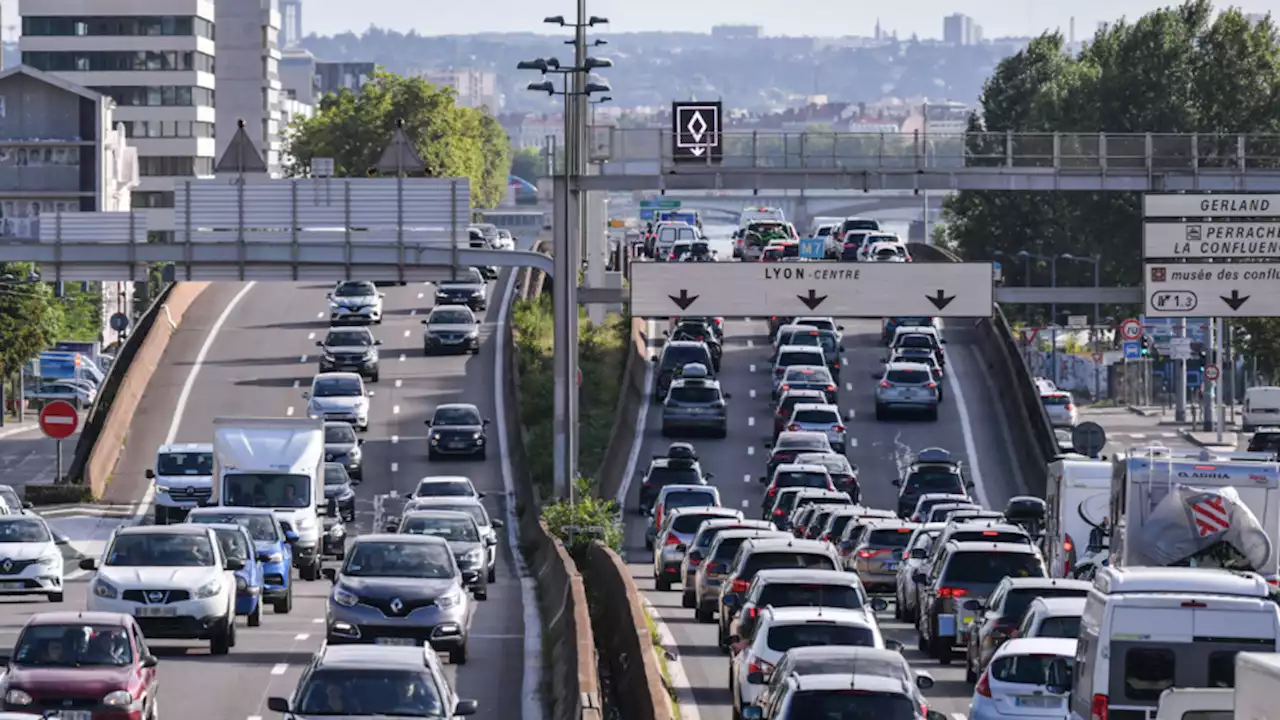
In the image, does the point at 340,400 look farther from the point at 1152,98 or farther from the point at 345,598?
the point at 1152,98

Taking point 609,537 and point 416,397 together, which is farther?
point 416,397

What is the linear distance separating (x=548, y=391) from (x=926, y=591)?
37.6 metres

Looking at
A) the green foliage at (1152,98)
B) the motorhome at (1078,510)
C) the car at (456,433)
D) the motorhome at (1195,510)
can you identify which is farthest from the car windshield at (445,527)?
the green foliage at (1152,98)

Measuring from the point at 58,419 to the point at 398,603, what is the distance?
2674cm

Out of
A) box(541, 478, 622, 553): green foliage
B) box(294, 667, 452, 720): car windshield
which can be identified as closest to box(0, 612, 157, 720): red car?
box(294, 667, 452, 720): car windshield

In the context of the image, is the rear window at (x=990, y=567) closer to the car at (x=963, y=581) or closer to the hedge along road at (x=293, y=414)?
the car at (x=963, y=581)

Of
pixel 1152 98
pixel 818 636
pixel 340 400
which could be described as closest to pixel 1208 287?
pixel 340 400

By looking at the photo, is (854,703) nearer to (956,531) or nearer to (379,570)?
(379,570)

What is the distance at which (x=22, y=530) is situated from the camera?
37219 millimetres

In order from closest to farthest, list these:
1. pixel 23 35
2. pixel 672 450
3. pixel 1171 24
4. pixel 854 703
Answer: pixel 854 703 < pixel 672 450 < pixel 1171 24 < pixel 23 35

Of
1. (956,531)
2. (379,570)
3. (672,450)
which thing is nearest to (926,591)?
(956,531)

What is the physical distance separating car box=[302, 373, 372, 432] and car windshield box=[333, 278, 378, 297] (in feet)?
59.4

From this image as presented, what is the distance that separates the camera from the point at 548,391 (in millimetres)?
69000

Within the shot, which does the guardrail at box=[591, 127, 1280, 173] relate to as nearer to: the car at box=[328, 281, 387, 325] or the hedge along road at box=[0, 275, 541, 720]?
the hedge along road at box=[0, 275, 541, 720]
